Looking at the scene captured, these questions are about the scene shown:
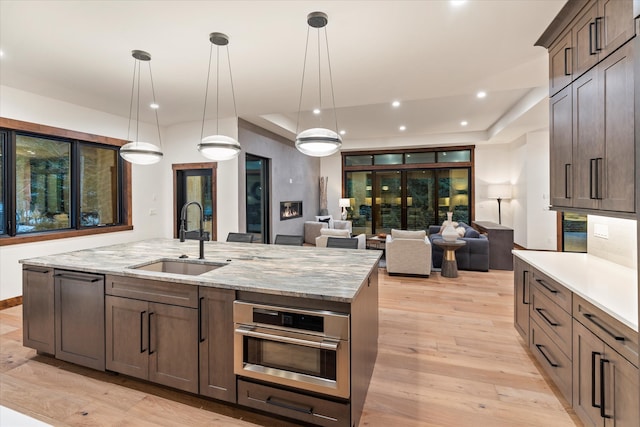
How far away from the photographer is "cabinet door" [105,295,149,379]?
7.08 feet

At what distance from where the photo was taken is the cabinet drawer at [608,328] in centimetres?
137

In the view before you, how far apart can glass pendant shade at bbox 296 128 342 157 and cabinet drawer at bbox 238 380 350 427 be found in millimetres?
1715

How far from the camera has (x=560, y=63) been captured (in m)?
2.60

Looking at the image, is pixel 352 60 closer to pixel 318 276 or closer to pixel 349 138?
pixel 318 276

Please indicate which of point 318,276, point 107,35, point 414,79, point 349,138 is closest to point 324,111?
point 414,79

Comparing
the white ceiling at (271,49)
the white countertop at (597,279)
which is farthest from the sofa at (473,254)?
the white countertop at (597,279)

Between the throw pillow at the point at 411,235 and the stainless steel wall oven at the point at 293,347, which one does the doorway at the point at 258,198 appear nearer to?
the throw pillow at the point at 411,235

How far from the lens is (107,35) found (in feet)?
9.32

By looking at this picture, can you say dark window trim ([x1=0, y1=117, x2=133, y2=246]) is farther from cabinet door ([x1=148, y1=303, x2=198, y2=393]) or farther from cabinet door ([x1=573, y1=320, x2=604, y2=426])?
cabinet door ([x1=573, y1=320, x2=604, y2=426])

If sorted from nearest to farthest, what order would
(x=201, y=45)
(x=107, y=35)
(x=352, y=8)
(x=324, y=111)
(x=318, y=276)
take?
(x=318, y=276), (x=352, y=8), (x=107, y=35), (x=201, y=45), (x=324, y=111)

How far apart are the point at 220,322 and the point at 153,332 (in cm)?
56

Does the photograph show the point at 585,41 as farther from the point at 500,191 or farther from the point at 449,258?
the point at 500,191

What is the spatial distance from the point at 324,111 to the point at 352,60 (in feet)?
8.99

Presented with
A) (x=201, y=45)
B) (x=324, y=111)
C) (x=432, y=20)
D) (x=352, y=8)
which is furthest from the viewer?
(x=324, y=111)
